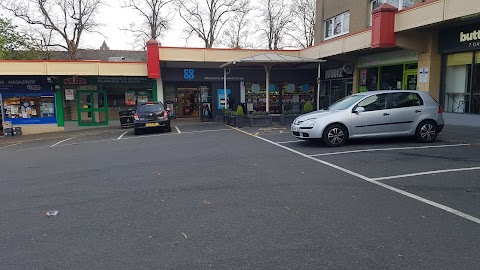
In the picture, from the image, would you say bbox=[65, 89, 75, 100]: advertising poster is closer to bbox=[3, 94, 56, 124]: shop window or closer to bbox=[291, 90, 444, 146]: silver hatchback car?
bbox=[3, 94, 56, 124]: shop window

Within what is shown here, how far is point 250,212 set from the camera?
473cm

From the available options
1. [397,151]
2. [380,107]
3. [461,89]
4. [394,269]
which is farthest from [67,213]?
[461,89]

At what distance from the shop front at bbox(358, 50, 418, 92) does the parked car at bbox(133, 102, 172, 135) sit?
399 inches

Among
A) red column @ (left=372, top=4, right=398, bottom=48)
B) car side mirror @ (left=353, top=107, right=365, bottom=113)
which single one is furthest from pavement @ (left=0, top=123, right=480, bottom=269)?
red column @ (left=372, top=4, right=398, bottom=48)

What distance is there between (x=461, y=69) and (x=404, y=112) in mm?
4721

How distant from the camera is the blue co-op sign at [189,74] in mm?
21453

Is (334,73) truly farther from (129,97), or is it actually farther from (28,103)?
(28,103)

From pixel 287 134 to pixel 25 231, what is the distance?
33.2ft

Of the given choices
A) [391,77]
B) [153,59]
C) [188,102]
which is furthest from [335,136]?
[188,102]

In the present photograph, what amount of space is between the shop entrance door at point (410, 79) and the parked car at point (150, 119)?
419 inches

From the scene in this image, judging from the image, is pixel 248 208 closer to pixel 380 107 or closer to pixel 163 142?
pixel 380 107

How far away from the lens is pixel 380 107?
9.96 metres

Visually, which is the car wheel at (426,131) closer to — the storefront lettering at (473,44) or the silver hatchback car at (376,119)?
the silver hatchback car at (376,119)

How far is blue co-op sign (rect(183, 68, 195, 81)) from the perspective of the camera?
21453mm
